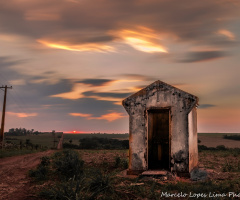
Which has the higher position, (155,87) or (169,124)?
(155,87)

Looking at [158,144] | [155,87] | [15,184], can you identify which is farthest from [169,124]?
[15,184]

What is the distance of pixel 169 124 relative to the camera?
10.6 m

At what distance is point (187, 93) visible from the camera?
10562 millimetres

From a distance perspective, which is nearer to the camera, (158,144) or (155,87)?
(155,87)

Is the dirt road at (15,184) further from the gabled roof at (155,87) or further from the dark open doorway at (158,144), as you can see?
the dark open doorway at (158,144)

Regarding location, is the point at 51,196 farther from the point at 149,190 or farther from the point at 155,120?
the point at 155,120

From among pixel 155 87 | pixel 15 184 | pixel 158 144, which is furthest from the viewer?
pixel 158 144

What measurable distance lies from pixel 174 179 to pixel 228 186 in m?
2.20

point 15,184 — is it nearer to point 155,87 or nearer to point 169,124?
point 169,124

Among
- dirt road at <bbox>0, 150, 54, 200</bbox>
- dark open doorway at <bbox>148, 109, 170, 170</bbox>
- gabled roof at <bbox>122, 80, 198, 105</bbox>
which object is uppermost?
gabled roof at <bbox>122, 80, 198, 105</bbox>

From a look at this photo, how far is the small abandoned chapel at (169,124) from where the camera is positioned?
10328mm

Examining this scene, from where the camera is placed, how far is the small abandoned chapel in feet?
33.9

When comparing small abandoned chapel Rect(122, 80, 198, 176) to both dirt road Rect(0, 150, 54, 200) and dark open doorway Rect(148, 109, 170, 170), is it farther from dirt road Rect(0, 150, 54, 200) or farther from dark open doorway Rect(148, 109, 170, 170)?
dirt road Rect(0, 150, 54, 200)

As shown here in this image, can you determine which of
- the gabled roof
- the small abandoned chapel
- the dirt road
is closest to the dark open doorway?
the small abandoned chapel
